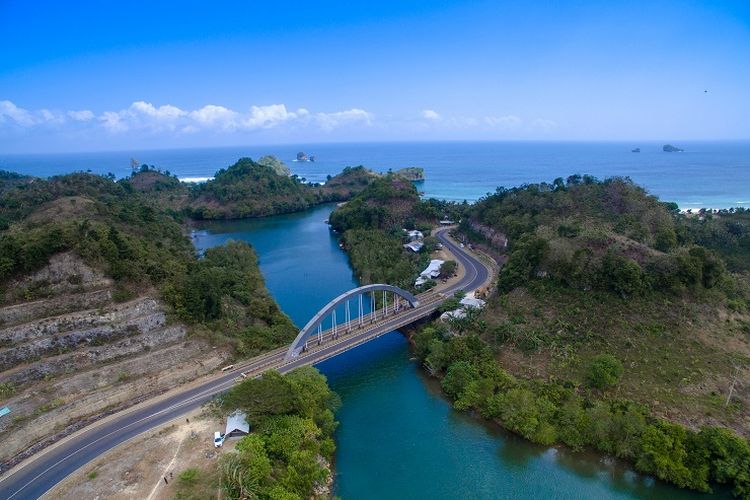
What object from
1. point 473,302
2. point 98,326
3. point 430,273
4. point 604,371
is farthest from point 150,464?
point 430,273

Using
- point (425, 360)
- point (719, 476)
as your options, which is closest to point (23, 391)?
point (425, 360)

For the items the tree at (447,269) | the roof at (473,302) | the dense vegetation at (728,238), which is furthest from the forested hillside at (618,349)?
the tree at (447,269)

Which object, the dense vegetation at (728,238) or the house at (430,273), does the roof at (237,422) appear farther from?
the dense vegetation at (728,238)

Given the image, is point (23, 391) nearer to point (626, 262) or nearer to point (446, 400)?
point (446, 400)

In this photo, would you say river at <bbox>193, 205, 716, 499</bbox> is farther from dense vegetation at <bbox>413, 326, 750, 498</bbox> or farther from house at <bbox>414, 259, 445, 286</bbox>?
house at <bbox>414, 259, 445, 286</bbox>

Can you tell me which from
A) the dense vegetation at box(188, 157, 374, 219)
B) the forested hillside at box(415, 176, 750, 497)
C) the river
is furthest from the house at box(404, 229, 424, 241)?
the dense vegetation at box(188, 157, 374, 219)

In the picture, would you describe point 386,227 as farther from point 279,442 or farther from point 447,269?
point 279,442
